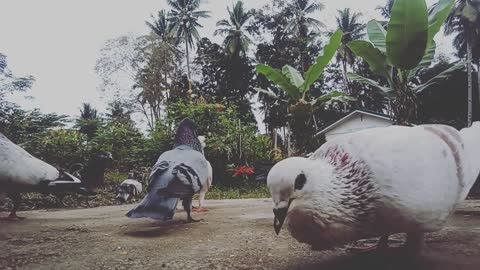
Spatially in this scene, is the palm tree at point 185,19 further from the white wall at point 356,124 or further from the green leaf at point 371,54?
the green leaf at point 371,54

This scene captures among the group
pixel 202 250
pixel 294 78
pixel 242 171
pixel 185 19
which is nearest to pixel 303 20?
pixel 185 19

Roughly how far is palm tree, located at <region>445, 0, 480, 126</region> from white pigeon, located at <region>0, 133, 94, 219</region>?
74.2ft

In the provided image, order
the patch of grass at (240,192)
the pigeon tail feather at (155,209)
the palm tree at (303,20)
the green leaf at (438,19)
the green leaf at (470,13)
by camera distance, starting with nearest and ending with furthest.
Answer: the pigeon tail feather at (155,209)
the green leaf at (438,19)
the patch of grass at (240,192)
the green leaf at (470,13)
the palm tree at (303,20)

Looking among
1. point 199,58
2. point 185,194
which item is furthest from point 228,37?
point 185,194

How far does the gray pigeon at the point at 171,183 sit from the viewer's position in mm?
3037

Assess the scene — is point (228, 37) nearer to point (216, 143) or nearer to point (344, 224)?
point (216, 143)

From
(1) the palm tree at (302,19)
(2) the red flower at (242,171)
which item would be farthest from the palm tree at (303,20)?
(2) the red flower at (242,171)

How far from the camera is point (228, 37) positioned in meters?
27.6

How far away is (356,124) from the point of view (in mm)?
17812

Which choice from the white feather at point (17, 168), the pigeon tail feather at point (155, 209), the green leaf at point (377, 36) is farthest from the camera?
the green leaf at point (377, 36)

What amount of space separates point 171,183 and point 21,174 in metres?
1.73

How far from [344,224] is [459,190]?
2.33 feet

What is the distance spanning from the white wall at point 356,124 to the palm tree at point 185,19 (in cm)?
1478

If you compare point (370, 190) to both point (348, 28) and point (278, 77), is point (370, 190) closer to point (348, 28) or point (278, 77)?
point (278, 77)
